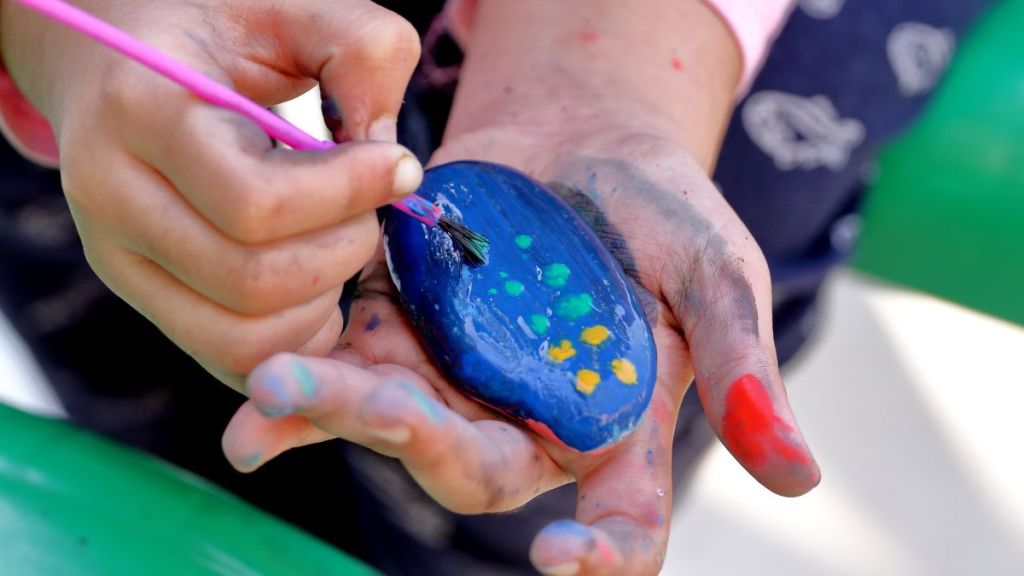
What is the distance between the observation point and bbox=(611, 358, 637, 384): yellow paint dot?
2.36ft

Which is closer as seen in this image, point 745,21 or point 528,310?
point 528,310

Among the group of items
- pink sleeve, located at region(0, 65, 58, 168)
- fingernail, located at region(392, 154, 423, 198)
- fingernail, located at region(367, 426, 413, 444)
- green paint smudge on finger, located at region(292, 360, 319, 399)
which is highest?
fingernail, located at region(392, 154, 423, 198)

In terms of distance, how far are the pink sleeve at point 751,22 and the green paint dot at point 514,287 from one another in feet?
1.63

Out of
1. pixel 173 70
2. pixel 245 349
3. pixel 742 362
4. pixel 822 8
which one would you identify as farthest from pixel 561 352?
Result: pixel 822 8

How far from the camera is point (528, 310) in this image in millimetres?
759

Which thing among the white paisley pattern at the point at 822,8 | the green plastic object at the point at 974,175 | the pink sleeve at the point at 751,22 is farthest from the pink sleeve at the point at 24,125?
the green plastic object at the point at 974,175

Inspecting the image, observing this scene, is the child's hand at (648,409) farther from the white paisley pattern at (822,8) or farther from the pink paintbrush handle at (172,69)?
the white paisley pattern at (822,8)

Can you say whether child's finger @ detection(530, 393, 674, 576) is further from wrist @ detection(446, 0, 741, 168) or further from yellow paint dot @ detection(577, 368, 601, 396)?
wrist @ detection(446, 0, 741, 168)

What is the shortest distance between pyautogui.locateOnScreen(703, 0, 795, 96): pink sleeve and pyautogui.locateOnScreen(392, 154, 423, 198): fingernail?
607mm

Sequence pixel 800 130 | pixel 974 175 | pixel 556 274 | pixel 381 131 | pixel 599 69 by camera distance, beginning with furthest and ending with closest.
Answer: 1. pixel 974 175
2. pixel 800 130
3. pixel 599 69
4. pixel 556 274
5. pixel 381 131

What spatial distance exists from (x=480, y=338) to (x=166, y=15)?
34cm

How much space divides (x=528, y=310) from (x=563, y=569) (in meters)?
0.25

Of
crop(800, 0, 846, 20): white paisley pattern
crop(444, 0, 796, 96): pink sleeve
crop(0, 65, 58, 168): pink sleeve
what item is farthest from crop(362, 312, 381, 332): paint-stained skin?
crop(800, 0, 846, 20): white paisley pattern

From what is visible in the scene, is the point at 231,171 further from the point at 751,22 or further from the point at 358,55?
the point at 751,22
